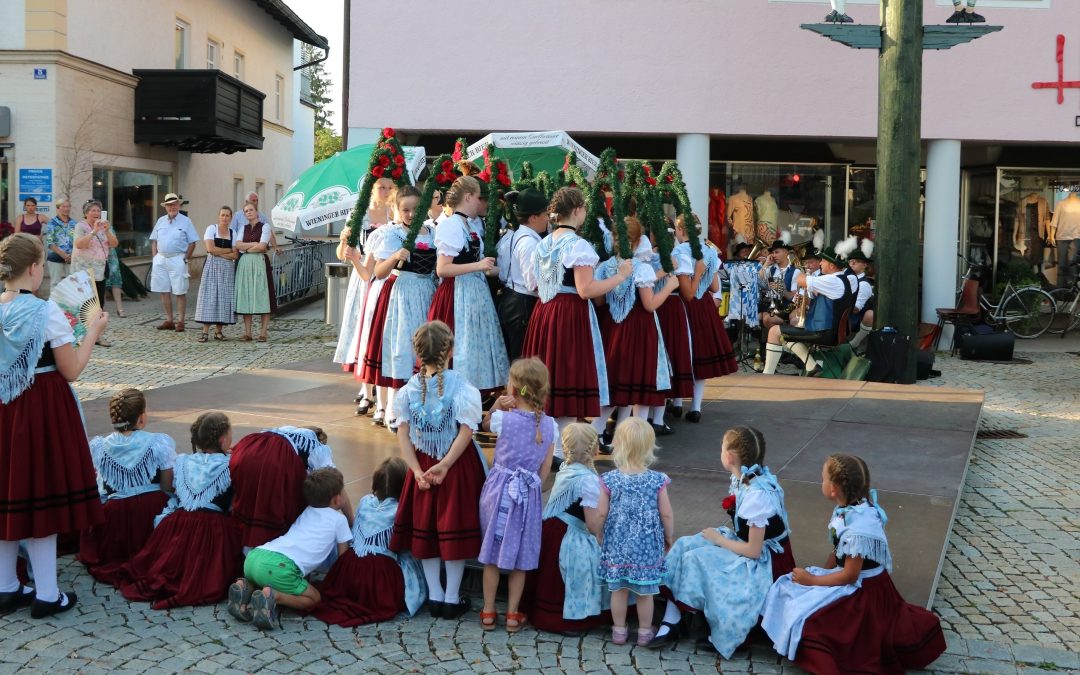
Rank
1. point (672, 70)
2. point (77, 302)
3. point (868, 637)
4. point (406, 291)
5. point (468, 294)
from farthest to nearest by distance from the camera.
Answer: point (672, 70), point (406, 291), point (468, 294), point (77, 302), point (868, 637)

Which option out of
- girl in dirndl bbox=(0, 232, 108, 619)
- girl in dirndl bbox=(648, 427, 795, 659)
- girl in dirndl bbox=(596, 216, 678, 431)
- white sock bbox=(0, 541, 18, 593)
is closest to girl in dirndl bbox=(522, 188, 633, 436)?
girl in dirndl bbox=(596, 216, 678, 431)

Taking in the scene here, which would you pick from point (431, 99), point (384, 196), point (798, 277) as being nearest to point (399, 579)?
point (384, 196)

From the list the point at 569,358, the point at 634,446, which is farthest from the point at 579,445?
the point at 569,358

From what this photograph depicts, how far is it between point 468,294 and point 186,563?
269 cm

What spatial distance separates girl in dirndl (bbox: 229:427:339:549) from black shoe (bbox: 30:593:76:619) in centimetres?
76

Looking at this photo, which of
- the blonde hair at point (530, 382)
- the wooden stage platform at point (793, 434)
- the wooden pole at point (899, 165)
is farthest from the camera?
the wooden pole at point (899, 165)

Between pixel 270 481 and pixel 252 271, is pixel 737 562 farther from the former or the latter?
pixel 252 271

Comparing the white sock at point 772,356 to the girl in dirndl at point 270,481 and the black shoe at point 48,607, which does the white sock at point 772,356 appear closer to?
the girl in dirndl at point 270,481

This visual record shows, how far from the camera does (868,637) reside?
4258 mm

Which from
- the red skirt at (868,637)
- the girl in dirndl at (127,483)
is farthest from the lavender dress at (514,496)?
the girl in dirndl at (127,483)

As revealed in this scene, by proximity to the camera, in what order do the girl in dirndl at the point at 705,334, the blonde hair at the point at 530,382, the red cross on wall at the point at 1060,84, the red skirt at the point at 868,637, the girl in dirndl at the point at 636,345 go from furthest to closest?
the red cross on wall at the point at 1060,84 < the girl in dirndl at the point at 705,334 < the girl in dirndl at the point at 636,345 < the blonde hair at the point at 530,382 < the red skirt at the point at 868,637

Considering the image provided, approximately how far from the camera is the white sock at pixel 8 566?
4.77 m

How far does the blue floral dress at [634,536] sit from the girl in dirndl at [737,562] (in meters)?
0.13

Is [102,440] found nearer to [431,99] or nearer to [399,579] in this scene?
[399,579]
